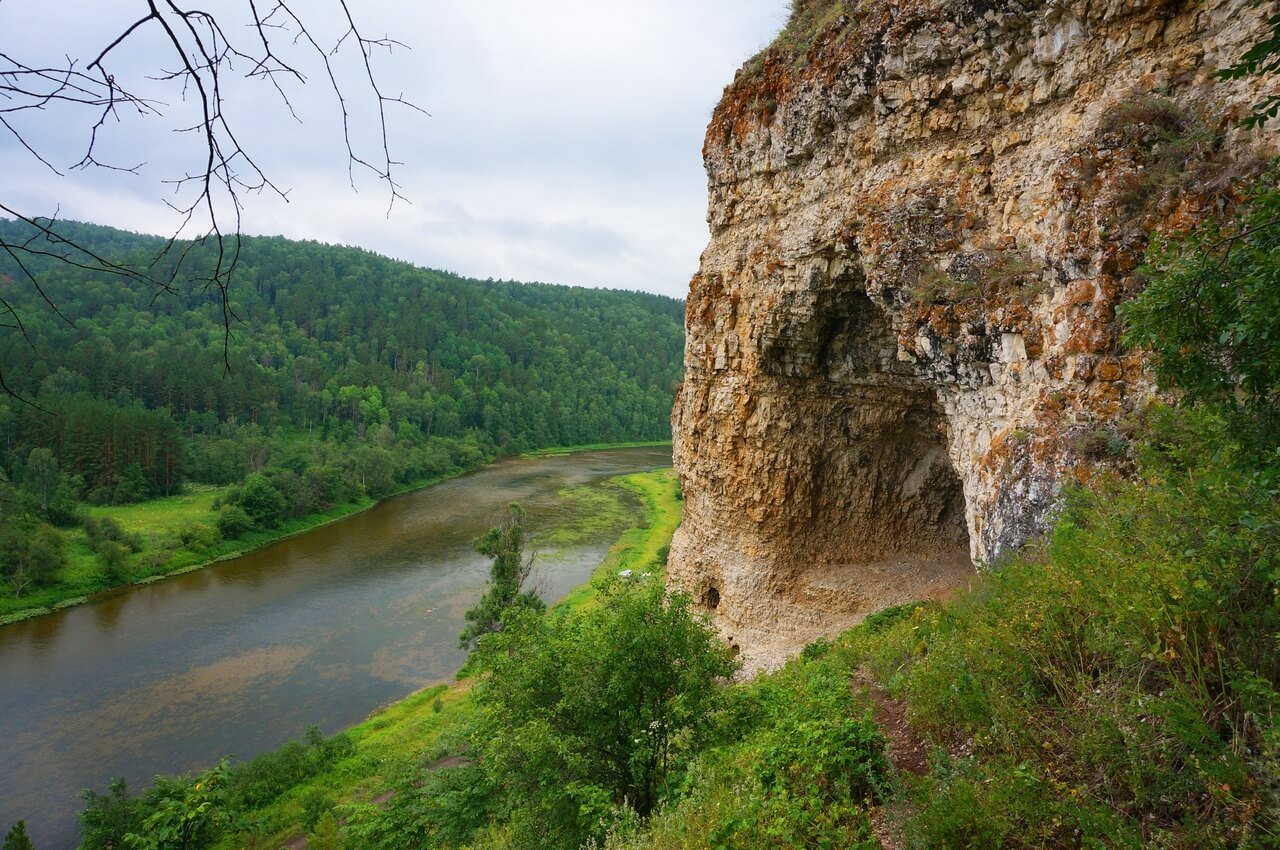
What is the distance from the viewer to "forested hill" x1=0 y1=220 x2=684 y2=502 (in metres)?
44.9

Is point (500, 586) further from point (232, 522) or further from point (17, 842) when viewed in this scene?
point (232, 522)

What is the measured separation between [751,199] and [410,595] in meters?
23.0

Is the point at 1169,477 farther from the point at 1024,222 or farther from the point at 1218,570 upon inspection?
the point at 1024,222

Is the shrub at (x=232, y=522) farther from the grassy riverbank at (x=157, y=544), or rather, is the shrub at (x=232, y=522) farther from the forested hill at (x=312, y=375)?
the forested hill at (x=312, y=375)

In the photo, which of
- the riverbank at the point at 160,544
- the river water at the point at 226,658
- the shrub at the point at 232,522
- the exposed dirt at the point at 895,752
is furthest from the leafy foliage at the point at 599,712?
the shrub at the point at 232,522

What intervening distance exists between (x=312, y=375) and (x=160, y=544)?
151ft

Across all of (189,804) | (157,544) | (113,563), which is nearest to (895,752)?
(189,804)

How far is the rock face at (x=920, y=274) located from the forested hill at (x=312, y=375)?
4068 mm

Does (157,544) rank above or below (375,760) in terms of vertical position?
above

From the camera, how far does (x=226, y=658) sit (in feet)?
76.7

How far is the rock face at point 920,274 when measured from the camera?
725 centimetres

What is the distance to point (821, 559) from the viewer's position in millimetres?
14430

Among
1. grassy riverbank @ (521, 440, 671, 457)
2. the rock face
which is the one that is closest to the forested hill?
grassy riverbank @ (521, 440, 671, 457)

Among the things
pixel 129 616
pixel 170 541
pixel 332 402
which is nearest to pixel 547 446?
pixel 332 402
